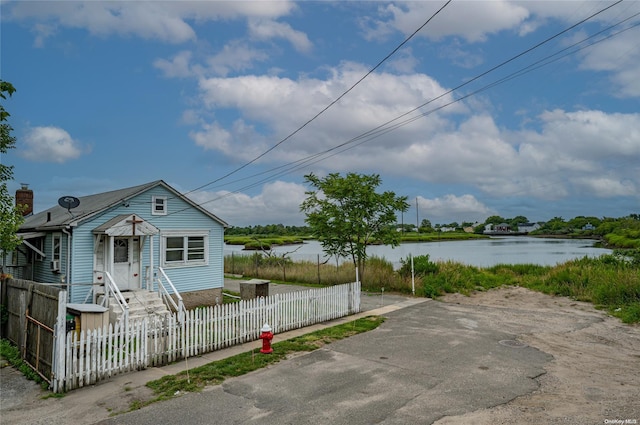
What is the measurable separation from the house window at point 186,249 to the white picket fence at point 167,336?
21.7ft

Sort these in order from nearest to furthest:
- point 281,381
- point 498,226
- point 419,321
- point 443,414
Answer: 1. point 443,414
2. point 281,381
3. point 419,321
4. point 498,226

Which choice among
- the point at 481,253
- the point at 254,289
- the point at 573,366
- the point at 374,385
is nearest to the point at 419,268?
the point at 254,289

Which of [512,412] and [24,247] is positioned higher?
[24,247]

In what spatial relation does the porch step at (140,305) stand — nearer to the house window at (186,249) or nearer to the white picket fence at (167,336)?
the house window at (186,249)

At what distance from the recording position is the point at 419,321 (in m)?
12.9

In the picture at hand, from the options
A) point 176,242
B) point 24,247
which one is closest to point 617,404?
point 176,242

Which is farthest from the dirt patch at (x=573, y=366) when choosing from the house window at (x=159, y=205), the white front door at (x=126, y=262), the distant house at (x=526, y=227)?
the distant house at (x=526, y=227)

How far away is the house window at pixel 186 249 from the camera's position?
53.8ft

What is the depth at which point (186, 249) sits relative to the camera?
16.9m

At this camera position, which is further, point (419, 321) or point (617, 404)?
point (419, 321)

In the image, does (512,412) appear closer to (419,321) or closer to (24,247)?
(419,321)

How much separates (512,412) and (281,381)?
3.80 metres

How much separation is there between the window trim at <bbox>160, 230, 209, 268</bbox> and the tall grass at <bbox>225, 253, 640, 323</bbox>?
743cm

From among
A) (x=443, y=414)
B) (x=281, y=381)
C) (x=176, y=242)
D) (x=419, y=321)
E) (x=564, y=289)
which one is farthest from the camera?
(x=564, y=289)
